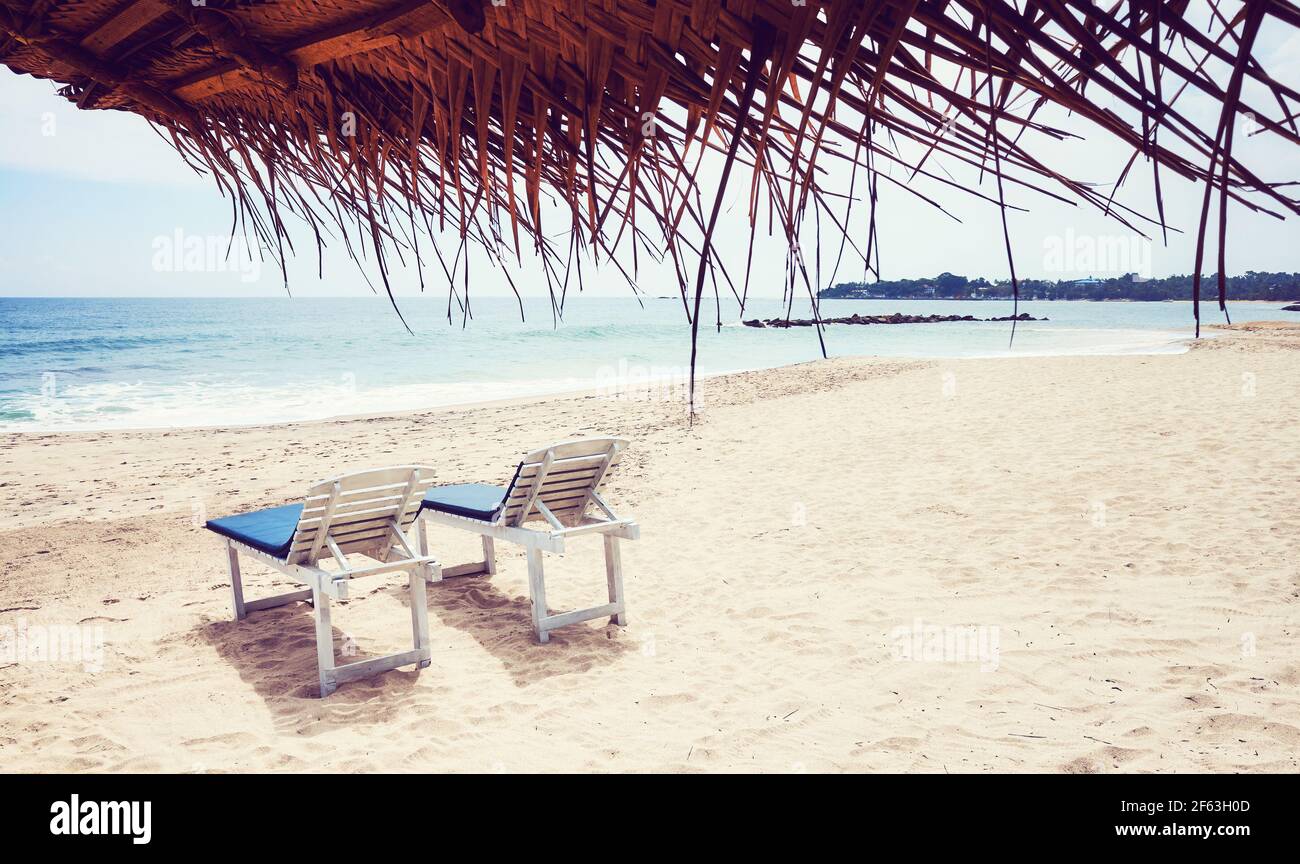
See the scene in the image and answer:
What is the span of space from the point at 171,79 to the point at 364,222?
0.95 ft

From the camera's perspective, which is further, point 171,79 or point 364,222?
point 364,222

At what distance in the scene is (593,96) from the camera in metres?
0.74

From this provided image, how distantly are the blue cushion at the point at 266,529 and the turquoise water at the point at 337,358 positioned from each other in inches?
274

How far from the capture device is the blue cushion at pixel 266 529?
393cm

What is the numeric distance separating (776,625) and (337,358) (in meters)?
27.6

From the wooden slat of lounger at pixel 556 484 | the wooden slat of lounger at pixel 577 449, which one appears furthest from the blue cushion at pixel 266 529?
the wooden slat of lounger at pixel 577 449

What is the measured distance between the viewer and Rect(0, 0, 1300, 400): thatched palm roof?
507 millimetres

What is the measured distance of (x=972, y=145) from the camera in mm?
631

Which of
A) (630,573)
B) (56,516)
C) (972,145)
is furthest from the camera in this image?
(56,516)

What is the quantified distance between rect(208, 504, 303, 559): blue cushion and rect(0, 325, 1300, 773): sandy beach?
1.78 feet
